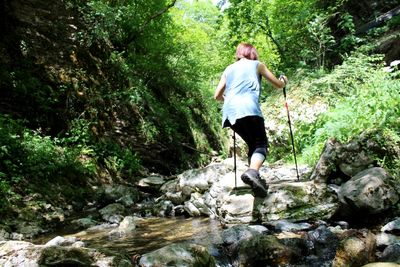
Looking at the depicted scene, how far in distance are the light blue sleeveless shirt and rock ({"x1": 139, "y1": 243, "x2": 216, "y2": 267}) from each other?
1903mm

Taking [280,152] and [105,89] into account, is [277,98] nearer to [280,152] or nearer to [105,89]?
[280,152]

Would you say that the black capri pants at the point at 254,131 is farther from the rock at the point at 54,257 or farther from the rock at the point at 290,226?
the rock at the point at 54,257

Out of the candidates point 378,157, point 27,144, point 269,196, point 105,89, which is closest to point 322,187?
point 269,196

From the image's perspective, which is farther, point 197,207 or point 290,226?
point 197,207

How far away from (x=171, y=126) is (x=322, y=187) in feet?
30.1

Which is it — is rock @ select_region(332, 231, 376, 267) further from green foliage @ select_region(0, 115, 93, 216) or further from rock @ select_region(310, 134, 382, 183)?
green foliage @ select_region(0, 115, 93, 216)

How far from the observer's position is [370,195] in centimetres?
429

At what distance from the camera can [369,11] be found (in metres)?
14.4

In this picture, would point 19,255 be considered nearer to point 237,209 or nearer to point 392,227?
point 237,209

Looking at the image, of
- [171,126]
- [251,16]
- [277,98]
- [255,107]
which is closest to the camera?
[255,107]

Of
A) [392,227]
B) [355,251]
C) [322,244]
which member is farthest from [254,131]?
[355,251]

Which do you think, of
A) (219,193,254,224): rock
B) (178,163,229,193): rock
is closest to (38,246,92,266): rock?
(219,193,254,224): rock

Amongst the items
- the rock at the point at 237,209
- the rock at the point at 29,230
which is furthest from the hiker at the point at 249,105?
the rock at the point at 29,230

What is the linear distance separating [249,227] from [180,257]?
1.19 metres
